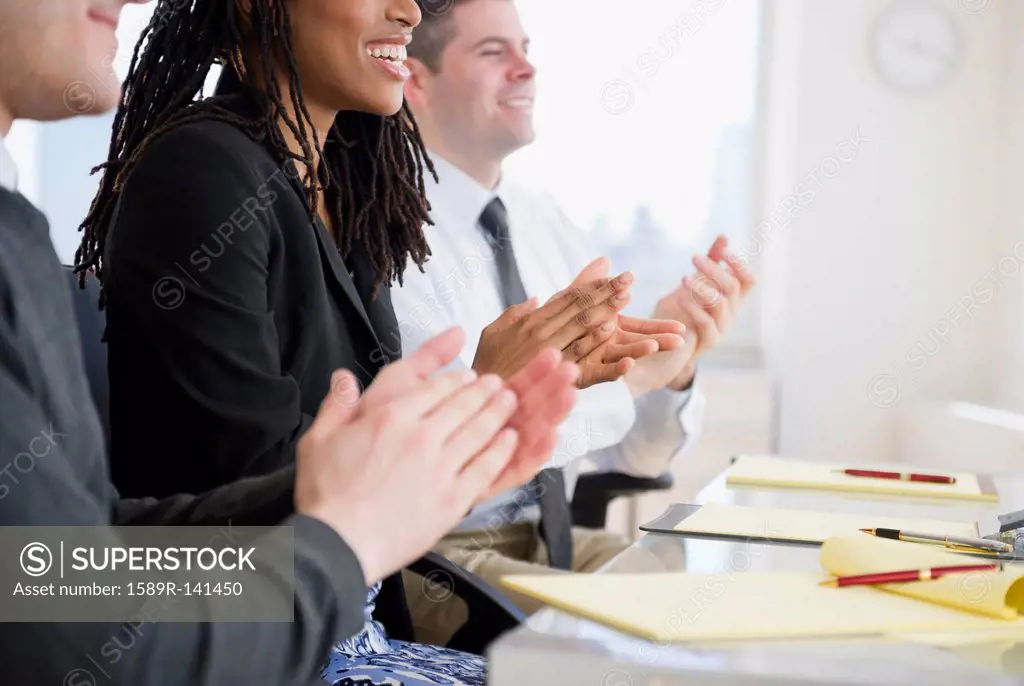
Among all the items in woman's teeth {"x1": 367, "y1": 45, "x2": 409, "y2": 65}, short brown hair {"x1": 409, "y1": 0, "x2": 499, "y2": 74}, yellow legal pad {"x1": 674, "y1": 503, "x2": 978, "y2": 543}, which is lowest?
yellow legal pad {"x1": 674, "y1": 503, "x2": 978, "y2": 543}

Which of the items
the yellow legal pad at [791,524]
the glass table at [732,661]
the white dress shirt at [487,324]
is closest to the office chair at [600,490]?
the white dress shirt at [487,324]

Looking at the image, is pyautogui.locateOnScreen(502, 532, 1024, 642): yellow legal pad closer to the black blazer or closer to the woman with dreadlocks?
the woman with dreadlocks

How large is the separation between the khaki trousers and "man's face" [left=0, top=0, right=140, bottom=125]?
0.69 meters

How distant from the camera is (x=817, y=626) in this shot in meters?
0.67

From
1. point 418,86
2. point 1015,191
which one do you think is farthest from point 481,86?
point 1015,191

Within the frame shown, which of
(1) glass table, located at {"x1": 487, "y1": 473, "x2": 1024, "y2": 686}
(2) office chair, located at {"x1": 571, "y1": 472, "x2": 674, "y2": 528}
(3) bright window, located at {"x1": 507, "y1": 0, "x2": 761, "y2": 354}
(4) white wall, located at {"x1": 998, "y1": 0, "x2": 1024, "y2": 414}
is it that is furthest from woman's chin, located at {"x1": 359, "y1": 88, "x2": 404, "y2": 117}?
(4) white wall, located at {"x1": 998, "y1": 0, "x2": 1024, "y2": 414}

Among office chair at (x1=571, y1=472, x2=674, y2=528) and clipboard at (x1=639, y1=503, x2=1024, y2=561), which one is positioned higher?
clipboard at (x1=639, y1=503, x2=1024, y2=561)

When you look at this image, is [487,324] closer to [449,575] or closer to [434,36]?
[449,575]

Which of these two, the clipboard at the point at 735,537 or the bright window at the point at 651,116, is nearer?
the clipboard at the point at 735,537

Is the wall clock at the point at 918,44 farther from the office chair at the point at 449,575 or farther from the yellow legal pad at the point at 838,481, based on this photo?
the office chair at the point at 449,575

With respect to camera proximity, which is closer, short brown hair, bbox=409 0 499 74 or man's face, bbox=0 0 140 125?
man's face, bbox=0 0 140 125

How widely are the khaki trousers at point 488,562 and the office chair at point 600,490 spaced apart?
0.02 m

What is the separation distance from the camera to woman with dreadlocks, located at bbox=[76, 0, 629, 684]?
3.58 feet

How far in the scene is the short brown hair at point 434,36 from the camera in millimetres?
2486
